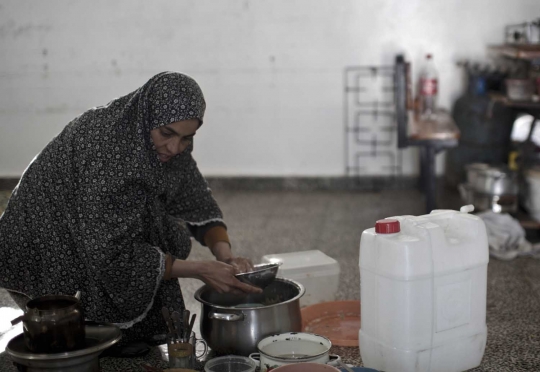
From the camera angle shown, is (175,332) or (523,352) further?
(523,352)

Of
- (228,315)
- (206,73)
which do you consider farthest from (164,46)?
(228,315)

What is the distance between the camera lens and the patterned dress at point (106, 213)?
238cm

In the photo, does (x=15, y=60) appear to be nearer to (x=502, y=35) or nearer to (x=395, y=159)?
(x=395, y=159)

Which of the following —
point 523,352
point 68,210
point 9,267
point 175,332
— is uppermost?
point 68,210

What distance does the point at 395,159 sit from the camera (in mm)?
6062

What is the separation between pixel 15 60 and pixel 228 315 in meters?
4.62

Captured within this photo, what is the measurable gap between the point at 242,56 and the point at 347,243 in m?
2.33

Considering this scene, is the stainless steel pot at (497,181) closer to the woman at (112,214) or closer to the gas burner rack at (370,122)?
the gas burner rack at (370,122)

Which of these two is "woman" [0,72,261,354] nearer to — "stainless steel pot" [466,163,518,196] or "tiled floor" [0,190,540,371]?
"tiled floor" [0,190,540,371]

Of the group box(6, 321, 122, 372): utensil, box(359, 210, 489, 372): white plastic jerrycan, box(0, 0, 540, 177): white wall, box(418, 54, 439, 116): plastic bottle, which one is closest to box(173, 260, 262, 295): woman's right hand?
box(6, 321, 122, 372): utensil

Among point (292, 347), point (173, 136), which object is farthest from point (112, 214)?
point (292, 347)

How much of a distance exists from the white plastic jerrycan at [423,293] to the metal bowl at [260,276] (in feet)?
1.36

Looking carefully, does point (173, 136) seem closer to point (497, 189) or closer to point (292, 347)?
point (292, 347)

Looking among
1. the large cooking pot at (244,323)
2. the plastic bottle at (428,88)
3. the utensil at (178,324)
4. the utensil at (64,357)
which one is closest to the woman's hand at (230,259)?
the large cooking pot at (244,323)
